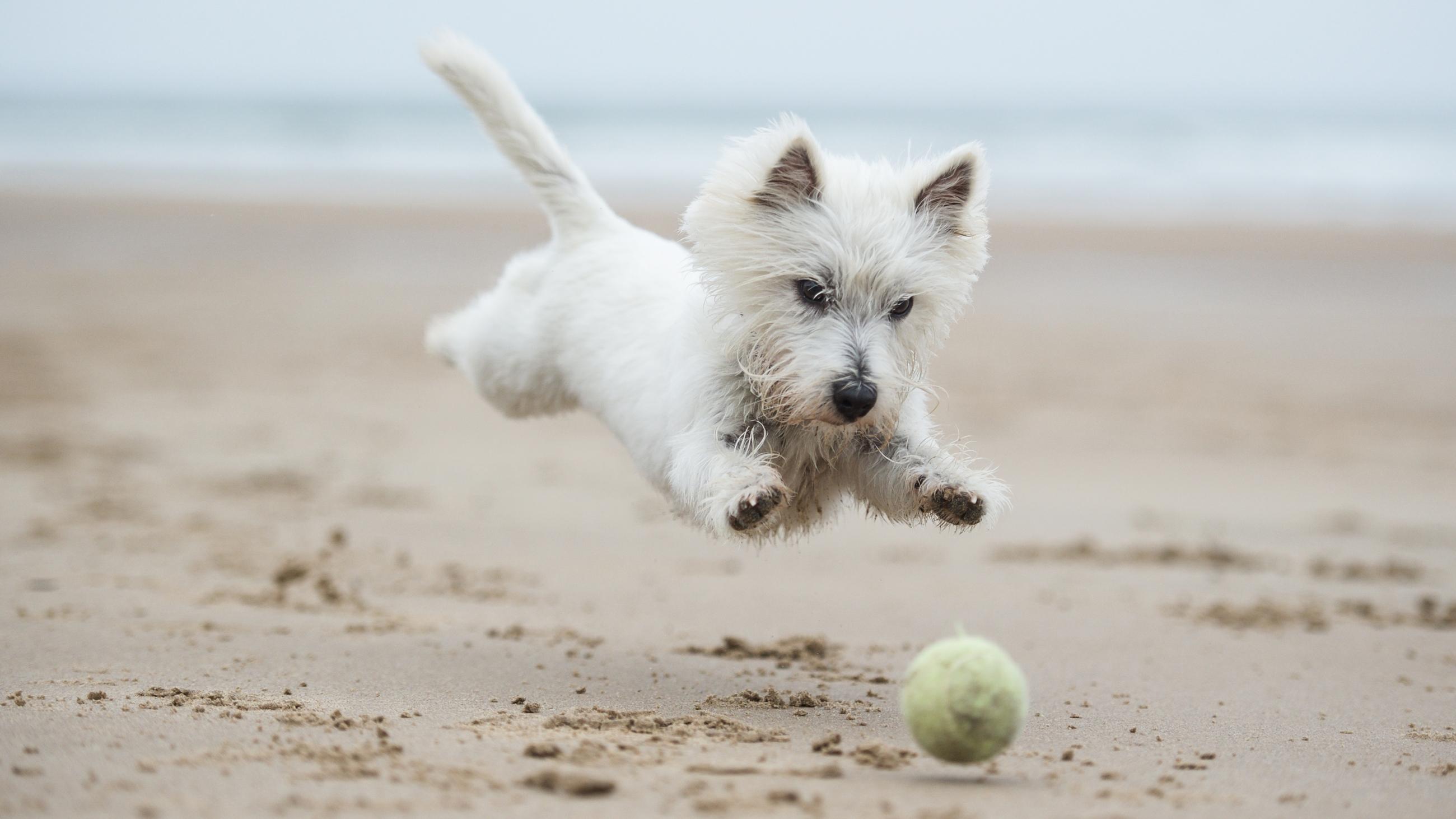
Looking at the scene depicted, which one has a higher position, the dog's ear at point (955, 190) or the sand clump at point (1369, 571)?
the dog's ear at point (955, 190)

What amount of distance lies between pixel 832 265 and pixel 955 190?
0.57 meters

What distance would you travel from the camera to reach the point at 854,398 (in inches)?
152

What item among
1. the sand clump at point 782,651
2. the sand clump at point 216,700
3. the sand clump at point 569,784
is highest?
the sand clump at point 782,651

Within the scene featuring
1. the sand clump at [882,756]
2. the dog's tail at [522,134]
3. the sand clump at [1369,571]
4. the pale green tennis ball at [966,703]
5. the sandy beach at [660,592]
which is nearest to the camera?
the pale green tennis ball at [966,703]

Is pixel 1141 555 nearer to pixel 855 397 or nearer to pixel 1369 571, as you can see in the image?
pixel 1369 571

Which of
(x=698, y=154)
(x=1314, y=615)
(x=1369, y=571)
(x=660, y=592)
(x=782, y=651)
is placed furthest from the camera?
(x=698, y=154)

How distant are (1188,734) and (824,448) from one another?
1455 mm

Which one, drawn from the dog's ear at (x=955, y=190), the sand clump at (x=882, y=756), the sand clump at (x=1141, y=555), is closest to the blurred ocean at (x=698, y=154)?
the sand clump at (x=1141, y=555)

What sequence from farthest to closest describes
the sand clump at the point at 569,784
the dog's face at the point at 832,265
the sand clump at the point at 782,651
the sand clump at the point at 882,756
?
1. the sand clump at the point at 782,651
2. the dog's face at the point at 832,265
3. the sand clump at the point at 882,756
4. the sand clump at the point at 569,784

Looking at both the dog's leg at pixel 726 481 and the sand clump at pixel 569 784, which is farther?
the dog's leg at pixel 726 481

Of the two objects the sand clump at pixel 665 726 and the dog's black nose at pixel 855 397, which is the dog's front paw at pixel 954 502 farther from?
the sand clump at pixel 665 726

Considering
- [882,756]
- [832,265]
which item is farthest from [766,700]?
[832,265]

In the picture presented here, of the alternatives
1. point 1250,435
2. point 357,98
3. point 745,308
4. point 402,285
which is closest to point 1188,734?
point 745,308

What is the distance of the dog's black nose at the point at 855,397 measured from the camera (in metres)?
3.86
